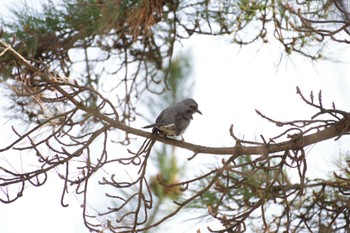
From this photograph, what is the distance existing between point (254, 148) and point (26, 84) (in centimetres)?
74

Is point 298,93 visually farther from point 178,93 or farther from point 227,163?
point 178,93

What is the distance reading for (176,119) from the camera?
3.04 meters

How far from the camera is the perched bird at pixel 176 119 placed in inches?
110

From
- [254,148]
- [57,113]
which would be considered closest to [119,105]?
[57,113]

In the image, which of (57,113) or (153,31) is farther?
(153,31)

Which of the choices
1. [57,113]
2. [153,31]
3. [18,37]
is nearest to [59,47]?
[18,37]

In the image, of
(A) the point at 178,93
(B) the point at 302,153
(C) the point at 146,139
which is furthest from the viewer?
(A) the point at 178,93

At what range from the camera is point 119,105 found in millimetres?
3801

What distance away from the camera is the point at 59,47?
3.75 metres

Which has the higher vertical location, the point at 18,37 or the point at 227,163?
the point at 18,37

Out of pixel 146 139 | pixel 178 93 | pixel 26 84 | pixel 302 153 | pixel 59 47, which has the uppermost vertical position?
pixel 59 47

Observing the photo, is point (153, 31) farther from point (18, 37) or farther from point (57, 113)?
point (57, 113)

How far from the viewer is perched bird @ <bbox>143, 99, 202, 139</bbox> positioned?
2787mm

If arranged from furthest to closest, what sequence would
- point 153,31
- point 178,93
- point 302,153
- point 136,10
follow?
1. point 153,31
2. point 178,93
3. point 136,10
4. point 302,153
